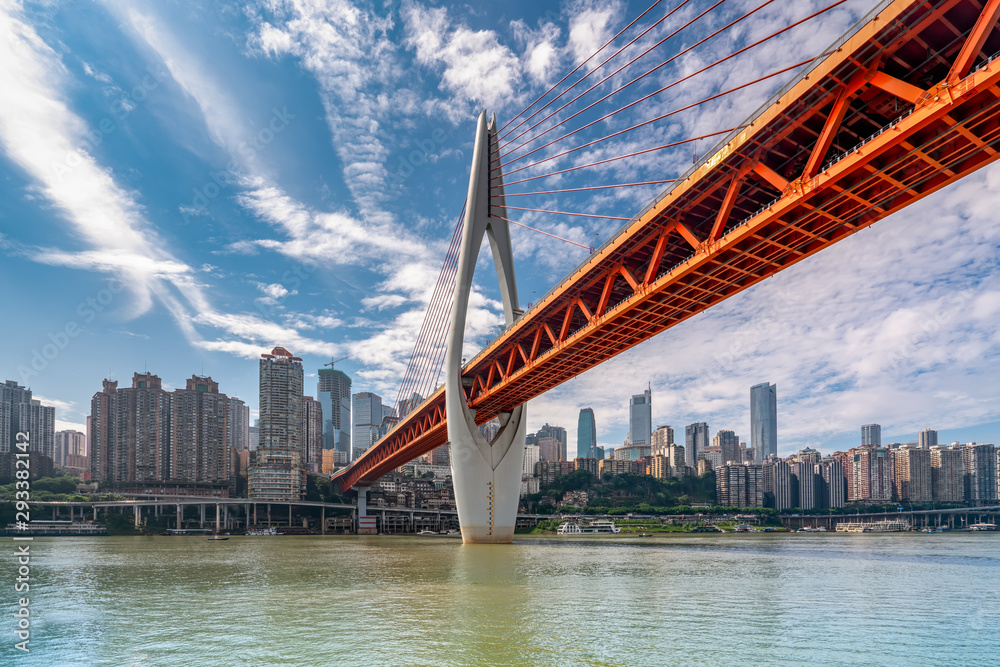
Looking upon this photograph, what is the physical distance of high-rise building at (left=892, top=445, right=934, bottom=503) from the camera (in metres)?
158

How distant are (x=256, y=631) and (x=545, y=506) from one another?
395 feet

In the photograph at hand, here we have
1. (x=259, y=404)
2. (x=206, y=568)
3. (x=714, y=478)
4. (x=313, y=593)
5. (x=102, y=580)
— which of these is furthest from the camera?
(x=714, y=478)

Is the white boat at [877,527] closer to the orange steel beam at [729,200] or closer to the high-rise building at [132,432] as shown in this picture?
the orange steel beam at [729,200]

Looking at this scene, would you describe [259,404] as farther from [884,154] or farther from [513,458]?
[884,154]

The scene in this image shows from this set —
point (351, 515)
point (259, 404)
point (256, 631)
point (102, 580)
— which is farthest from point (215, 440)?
point (256, 631)

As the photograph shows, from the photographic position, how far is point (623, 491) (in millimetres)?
153750

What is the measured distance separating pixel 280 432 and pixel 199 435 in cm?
1985

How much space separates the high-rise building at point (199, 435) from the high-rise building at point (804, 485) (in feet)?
471

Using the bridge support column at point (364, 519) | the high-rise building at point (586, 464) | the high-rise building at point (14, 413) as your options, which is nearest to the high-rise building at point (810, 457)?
the high-rise building at point (586, 464)

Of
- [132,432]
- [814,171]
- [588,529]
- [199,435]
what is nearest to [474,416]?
[814,171]

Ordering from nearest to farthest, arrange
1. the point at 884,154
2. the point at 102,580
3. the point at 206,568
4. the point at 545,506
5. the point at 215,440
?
the point at 884,154
the point at 102,580
the point at 206,568
the point at 545,506
the point at 215,440

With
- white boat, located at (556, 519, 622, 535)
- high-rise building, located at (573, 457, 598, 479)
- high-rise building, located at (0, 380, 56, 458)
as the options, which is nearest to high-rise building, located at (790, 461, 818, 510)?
high-rise building, located at (573, 457, 598, 479)

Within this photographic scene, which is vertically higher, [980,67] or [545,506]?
[980,67]

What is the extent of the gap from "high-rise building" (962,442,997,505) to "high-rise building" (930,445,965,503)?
1.30 meters
